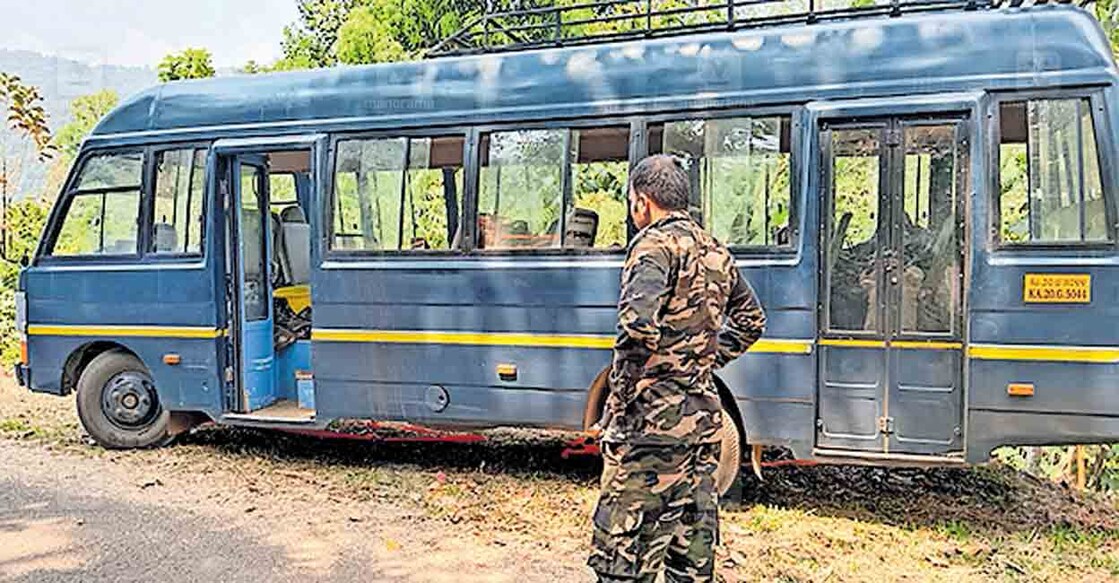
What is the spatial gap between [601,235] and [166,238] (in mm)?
3515

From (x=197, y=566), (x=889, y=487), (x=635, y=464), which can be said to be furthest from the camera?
(x=889, y=487)

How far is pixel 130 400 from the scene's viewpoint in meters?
7.60

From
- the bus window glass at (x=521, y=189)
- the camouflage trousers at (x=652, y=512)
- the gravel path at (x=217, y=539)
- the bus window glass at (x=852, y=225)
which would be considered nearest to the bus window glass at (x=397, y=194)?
the bus window glass at (x=521, y=189)

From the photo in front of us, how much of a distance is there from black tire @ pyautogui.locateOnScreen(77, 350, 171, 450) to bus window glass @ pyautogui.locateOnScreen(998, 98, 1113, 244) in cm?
627

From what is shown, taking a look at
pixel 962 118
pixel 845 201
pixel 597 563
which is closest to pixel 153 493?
pixel 597 563

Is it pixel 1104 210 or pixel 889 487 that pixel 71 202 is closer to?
pixel 889 487

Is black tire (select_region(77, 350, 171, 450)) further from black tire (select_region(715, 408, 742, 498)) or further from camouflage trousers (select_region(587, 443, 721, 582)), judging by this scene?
camouflage trousers (select_region(587, 443, 721, 582))

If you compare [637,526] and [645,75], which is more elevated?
[645,75]

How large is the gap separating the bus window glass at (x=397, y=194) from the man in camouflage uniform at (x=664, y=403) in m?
3.11

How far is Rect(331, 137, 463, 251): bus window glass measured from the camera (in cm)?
662

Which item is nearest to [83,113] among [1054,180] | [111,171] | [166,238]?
[111,171]

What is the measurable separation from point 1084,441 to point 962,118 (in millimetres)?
1913

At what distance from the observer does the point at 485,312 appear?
6430 mm

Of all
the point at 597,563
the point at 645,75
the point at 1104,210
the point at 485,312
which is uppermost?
the point at 645,75
